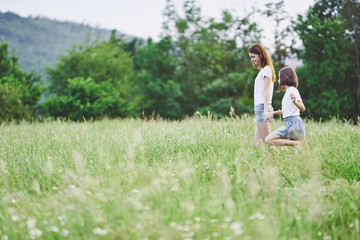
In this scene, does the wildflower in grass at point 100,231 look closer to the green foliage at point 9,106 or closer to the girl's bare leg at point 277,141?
the girl's bare leg at point 277,141

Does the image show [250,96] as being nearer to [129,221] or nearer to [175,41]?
[175,41]

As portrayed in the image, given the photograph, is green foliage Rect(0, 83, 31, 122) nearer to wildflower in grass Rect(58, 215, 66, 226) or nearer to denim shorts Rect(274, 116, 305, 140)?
wildflower in grass Rect(58, 215, 66, 226)

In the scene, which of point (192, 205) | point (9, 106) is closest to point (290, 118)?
point (192, 205)

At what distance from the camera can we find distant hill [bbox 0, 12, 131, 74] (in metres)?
67.9

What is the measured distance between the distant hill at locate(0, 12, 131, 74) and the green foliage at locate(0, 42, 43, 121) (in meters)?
39.1

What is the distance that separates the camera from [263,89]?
4281 millimetres

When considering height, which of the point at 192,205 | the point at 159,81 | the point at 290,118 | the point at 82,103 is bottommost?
the point at 192,205

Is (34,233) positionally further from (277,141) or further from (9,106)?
(9,106)

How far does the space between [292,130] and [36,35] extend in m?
Answer: 88.2

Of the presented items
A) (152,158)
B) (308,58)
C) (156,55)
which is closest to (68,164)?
(152,158)

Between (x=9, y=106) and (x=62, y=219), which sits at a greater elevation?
(x=9, y=106)

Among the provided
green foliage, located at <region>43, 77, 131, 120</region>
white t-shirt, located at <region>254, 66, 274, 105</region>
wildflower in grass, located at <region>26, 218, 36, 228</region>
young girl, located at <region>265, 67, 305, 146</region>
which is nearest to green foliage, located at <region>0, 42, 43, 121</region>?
green foliage, located at <region>43, 77, 131, 120</region>

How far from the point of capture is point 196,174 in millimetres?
3455

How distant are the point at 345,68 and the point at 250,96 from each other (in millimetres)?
6638
